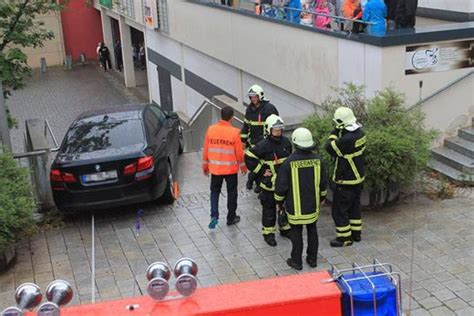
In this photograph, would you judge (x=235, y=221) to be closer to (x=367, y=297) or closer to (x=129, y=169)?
(x=129, y=169)

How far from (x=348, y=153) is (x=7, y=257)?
410 centimetres

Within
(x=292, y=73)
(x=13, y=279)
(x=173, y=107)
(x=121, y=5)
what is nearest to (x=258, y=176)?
(x=13, y=279)

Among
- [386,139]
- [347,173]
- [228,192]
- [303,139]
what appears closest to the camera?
[303,139]

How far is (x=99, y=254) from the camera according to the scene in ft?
25.6

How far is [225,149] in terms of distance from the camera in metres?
7.91

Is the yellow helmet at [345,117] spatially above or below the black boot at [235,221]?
above

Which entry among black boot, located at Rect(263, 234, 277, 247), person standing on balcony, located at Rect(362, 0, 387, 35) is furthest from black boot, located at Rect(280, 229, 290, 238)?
person standing on balcony, located at Rect(362, 0, 387, 35)

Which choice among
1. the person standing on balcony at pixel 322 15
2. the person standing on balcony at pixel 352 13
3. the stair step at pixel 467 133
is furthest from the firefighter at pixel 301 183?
the person standing on balcony at pixel 322 15

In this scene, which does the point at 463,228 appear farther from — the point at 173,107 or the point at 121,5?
the point at 121,5

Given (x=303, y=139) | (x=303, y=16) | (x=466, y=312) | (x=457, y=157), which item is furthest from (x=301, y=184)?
(x=303, y=16)

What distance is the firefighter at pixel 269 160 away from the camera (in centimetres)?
738

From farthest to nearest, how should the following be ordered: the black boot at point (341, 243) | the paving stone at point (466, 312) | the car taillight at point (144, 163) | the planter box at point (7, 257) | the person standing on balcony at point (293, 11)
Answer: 1. the person standing on balcony at point (293, 11)
2. the car taillight at point (144, 163)
3. the black boot at point (341, 243)
4. the planter box at point (7, 257)
5. the paving stone at point (466, 312)

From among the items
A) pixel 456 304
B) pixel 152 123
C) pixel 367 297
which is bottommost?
pixel 456 304

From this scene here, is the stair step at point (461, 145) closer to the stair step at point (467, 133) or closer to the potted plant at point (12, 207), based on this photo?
the stair step at point (467, 133)
